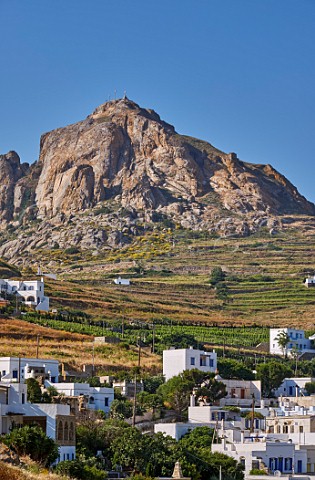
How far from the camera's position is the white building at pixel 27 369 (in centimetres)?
7219

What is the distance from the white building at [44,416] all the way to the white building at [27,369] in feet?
61.0

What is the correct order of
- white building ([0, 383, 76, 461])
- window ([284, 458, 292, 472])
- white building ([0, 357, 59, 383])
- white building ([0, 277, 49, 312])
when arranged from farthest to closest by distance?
white building ([0, 277, 49, 312])
white building ([0, 357, 59, 383])
window ([284, 458, 292, 472])
white building ([0, 383, 76, 461])

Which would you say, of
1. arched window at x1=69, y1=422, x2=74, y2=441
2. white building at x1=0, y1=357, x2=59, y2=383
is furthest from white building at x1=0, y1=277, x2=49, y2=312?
arched window at x1=69, y1=422, x2=74, y2=441

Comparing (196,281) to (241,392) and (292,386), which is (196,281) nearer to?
(292,386)

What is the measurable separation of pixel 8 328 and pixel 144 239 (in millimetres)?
100109

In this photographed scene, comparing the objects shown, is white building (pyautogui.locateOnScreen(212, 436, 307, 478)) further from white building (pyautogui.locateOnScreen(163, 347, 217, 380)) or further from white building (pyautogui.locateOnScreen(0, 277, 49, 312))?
white building (pyautogui.locateOnScreen(0, 277, 49, 312))

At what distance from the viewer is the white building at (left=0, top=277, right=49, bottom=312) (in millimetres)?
112125

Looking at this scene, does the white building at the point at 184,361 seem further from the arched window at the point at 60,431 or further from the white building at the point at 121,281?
the white building at the point at 121,281

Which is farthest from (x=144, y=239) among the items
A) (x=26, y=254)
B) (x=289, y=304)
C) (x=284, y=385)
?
(x=284, y=385)

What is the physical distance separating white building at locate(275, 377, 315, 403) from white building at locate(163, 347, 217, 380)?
223 inches

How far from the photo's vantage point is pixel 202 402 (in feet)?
240

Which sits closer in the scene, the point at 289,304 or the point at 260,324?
the point at 260,324

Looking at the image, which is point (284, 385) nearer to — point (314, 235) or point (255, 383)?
point (255, 383)

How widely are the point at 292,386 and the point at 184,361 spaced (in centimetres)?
990
